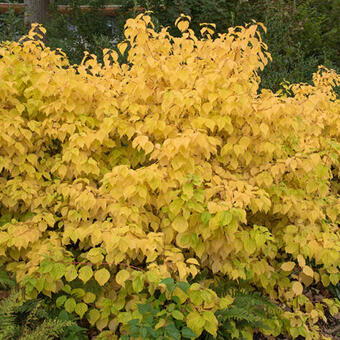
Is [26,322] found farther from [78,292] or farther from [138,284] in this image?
[138,284]

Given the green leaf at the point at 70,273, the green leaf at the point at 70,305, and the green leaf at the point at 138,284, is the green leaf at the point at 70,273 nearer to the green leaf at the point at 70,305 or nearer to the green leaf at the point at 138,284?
the green leaf at the point at 70,305

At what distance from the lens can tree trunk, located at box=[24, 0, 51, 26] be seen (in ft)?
26.7

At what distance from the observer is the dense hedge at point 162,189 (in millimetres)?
2344

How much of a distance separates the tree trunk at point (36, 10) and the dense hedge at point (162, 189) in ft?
18.7

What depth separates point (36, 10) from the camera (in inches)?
324

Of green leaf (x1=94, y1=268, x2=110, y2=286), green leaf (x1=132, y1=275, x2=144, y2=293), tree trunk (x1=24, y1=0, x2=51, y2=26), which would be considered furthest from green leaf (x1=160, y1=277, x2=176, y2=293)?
tree trunk (x1=24, y1=0, x2=51, y2=26)

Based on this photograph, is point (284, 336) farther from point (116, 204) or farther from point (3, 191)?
point (3, 191)

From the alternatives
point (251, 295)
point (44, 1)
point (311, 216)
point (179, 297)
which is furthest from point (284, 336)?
point (44, 1)

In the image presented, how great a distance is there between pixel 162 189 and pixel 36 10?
7.18 m

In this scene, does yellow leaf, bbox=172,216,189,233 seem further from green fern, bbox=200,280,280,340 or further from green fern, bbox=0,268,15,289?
green fern, bbox=0,268,15,289

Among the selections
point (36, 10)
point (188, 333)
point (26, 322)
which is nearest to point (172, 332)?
point (188, 333)

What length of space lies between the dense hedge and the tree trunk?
18.7ft

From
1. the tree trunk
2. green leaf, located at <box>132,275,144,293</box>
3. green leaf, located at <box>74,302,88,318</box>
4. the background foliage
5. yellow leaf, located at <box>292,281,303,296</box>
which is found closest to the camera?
green leaf, located at <box>132,275,144,293</box>

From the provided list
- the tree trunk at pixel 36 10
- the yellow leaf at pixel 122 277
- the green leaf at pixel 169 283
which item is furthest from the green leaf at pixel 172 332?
the tree trunk at pixel 36 10
